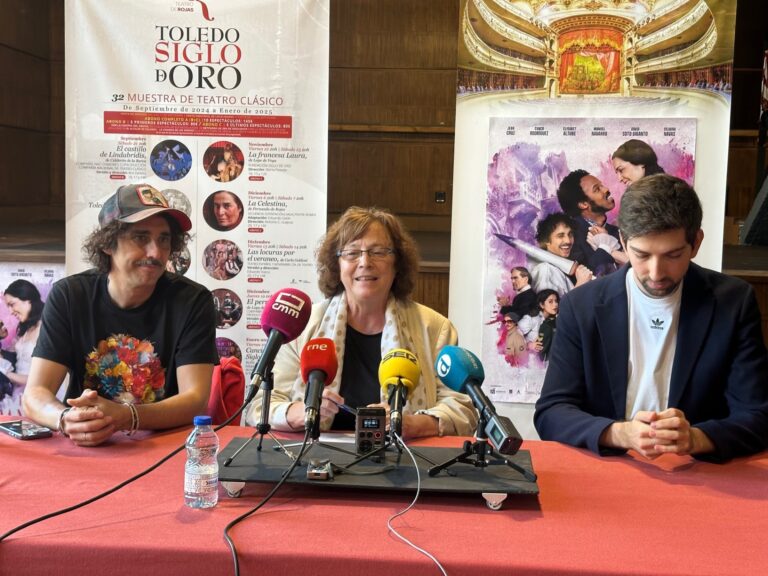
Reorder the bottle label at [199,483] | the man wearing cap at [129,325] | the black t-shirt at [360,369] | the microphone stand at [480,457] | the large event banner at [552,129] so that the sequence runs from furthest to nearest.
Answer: the large event banner at [552,129], the black t-shirt at [360,369], the man wearing cap at [129,325], the microphone stand at [480,457], the bottle label at [199,483]

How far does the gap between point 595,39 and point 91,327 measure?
2.04 m

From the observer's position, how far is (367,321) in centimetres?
233

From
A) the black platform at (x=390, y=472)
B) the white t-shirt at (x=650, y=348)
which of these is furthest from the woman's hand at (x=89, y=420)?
the white t-shirt at (x=650, y=348)

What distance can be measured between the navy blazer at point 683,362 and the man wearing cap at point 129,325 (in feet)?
3.03

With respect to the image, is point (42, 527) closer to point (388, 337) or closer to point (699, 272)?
point (388, 337)

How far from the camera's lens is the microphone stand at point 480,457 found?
4.98ft

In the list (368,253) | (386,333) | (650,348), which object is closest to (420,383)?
(386,333)

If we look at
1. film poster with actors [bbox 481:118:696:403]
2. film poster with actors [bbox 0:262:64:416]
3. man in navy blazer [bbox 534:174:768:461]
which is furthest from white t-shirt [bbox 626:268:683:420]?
film poster with actors [bbox 0:262:64:416]

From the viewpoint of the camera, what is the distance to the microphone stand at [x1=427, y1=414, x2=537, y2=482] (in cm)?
152

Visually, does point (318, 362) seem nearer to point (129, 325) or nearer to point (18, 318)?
point (129, 325)

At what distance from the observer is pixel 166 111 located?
3166 mm

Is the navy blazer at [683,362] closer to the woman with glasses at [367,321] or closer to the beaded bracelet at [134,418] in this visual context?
the woman with glasses at [367,321]

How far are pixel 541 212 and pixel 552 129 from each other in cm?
32

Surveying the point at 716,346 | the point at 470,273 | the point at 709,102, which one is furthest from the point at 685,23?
the point at 716,346
